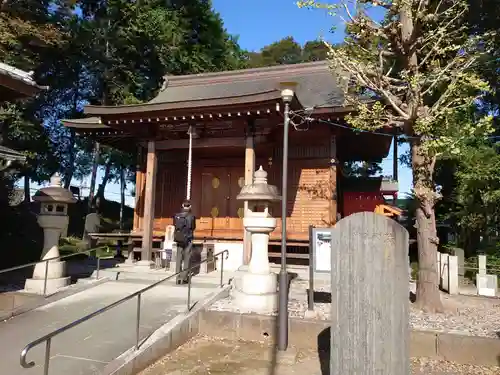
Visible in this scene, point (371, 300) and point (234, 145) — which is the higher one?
point (234, 145)

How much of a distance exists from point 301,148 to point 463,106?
224 inches

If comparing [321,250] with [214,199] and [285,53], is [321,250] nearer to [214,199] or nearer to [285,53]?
[214,199]

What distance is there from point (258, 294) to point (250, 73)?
11.1 meters

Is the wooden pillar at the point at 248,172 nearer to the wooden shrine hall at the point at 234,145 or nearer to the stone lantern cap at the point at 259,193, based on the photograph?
the wooden shrine hall at the point at 234,145

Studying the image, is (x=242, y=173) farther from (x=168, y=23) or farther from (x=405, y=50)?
(x=168, y=23)

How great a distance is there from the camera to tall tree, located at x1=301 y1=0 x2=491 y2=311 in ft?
24.1

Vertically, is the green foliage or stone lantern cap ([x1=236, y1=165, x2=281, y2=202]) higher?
the green foliage

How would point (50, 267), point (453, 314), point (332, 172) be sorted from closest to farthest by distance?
point (453, 314) < point (50, 267) < point (332, 172)

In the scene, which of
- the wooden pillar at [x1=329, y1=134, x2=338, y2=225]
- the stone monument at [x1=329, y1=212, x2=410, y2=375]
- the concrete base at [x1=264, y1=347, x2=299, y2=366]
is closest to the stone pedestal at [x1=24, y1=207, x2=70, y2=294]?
the concrete base at [x1=264, y1=347, x2=299, y2=366]

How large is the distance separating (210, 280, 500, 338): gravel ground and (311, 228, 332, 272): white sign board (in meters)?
0.80

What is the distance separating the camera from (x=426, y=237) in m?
7.52

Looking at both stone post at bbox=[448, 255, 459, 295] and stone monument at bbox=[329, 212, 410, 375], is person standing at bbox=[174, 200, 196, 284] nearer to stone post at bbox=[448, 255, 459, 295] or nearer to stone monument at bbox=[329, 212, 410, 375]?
stone monument at bbox=[329, 212, 410, 375]

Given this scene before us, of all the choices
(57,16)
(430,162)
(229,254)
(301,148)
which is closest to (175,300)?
(229,254)

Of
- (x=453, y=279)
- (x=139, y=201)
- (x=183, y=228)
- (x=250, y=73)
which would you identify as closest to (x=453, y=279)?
(x=453, y=279)
